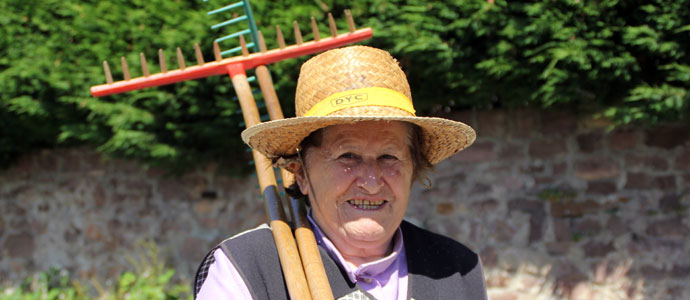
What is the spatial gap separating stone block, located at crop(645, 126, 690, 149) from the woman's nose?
97.6 inches

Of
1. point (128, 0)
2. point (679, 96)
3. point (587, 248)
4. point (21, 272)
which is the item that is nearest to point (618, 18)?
point (679, 96)

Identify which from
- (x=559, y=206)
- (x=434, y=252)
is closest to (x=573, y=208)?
(x=559, y=206)

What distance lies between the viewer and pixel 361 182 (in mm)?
1646

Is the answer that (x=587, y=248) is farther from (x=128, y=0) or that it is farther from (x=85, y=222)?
(x=85, y=222)

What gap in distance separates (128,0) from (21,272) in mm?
2842

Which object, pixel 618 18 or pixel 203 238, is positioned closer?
pixel 618 18

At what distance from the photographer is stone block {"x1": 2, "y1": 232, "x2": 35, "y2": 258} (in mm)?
5293

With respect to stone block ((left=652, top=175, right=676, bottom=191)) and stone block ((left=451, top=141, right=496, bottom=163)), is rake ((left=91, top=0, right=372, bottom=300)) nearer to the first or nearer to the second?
stone block ((left=451, top=141, right=496, bottom=163))

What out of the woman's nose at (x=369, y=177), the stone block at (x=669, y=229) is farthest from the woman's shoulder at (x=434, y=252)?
the stone block at (x=669, y=229)

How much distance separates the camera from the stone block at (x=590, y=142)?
11.8 feet

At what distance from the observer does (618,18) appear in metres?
2.92

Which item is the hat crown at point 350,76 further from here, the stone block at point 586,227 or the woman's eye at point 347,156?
the stone block at point 586,227

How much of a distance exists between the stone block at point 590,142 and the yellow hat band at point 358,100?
2324 mm

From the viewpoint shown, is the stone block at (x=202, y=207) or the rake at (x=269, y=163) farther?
the stone block at (x=202, y=207)
